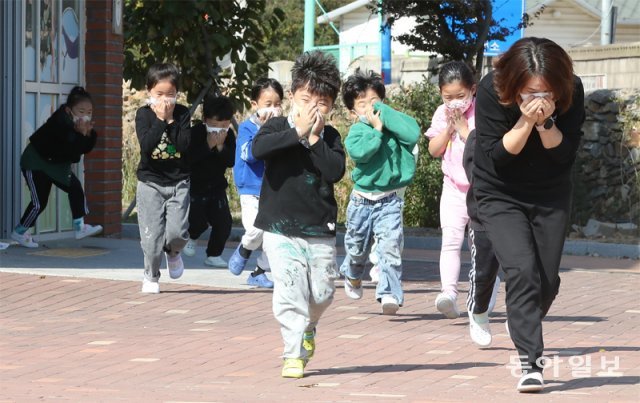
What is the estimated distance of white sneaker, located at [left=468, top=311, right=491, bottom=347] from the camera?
26.1 ft

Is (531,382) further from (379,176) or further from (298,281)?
(379,176)

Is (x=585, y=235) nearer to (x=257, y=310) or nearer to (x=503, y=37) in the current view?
(x=503, y=37)

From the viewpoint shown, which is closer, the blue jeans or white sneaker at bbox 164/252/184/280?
the blue jeans

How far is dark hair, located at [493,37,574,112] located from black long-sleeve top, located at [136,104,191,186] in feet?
13.5

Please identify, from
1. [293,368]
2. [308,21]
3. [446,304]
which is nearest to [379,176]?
[446,304]

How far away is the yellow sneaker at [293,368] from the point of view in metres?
7.02

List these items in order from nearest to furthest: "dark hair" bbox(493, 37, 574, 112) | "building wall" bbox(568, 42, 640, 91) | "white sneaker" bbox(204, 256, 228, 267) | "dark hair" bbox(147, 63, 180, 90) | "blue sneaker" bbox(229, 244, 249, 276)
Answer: "dark hair" bbox(493, 37, 574, 112)
"dark hair" bbox(147, 63, 180, 90)
"blue sneaker" bbox(229, 244, 249, 276)
"white sneaker" bbox(204, 256, 228, 267)
"building wall" bbox(568, 42, 640, 91)

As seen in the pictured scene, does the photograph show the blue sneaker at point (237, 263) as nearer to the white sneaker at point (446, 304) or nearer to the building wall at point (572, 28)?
the white sneaker at point (446, 304)

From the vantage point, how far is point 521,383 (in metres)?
6.61

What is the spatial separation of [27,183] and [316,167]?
617 cm

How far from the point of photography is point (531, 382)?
21.6 feet

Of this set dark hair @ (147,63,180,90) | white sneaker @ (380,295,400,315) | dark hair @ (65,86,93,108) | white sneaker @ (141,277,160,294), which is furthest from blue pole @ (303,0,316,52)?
white sneaker @ (380,295,400,315)

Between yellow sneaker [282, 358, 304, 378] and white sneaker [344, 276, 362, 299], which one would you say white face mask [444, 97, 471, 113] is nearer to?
white sneaker [344, 276, 362, 299]

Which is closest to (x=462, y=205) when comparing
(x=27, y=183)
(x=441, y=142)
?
(x=441, y=142)
